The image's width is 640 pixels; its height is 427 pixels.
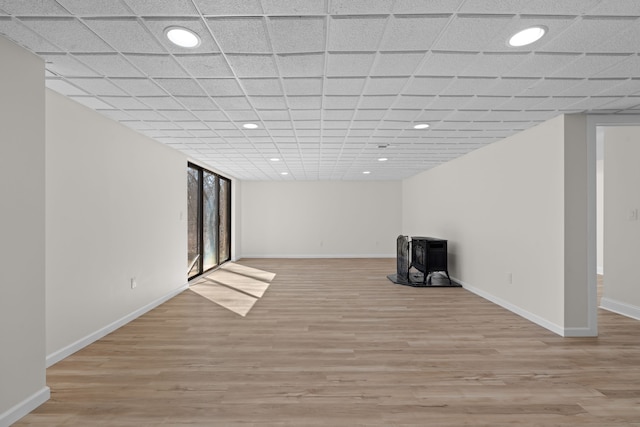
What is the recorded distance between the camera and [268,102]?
309 centimetres

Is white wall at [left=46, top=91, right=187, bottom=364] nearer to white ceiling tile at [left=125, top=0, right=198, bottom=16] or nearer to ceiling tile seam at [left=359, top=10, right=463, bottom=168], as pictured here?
white ceiling tile at [left=125, top=0, right=198, bottom=16]

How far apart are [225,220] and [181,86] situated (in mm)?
6620

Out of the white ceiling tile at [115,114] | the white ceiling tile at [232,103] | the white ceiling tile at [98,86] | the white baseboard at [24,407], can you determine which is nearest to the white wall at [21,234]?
the white baseboard at [24,407]

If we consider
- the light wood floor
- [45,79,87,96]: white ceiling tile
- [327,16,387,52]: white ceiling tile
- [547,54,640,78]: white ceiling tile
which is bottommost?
the light wood floor

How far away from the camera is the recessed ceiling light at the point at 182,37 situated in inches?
75.7

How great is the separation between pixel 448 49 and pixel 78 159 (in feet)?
11.3

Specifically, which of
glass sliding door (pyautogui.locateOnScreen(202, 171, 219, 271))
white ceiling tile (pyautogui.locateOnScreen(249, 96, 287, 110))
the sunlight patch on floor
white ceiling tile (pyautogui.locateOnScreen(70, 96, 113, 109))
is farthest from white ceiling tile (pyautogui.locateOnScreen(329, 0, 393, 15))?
glass sliding door (pyautogui.locateOnScreen(202, 171, 219, 271))

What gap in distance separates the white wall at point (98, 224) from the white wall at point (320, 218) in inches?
197

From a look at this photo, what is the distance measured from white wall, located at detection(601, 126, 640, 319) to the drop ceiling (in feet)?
4.28

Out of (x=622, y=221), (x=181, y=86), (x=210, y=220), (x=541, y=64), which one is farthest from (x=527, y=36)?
(x=210, y=220)

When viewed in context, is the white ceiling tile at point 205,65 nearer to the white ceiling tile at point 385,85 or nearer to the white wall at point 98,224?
the white ceiling tile at point 385,85

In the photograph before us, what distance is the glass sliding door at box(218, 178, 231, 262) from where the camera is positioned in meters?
8.64

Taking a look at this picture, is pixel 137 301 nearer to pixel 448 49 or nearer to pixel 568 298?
pixel 448 49

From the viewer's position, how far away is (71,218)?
10.0ft
